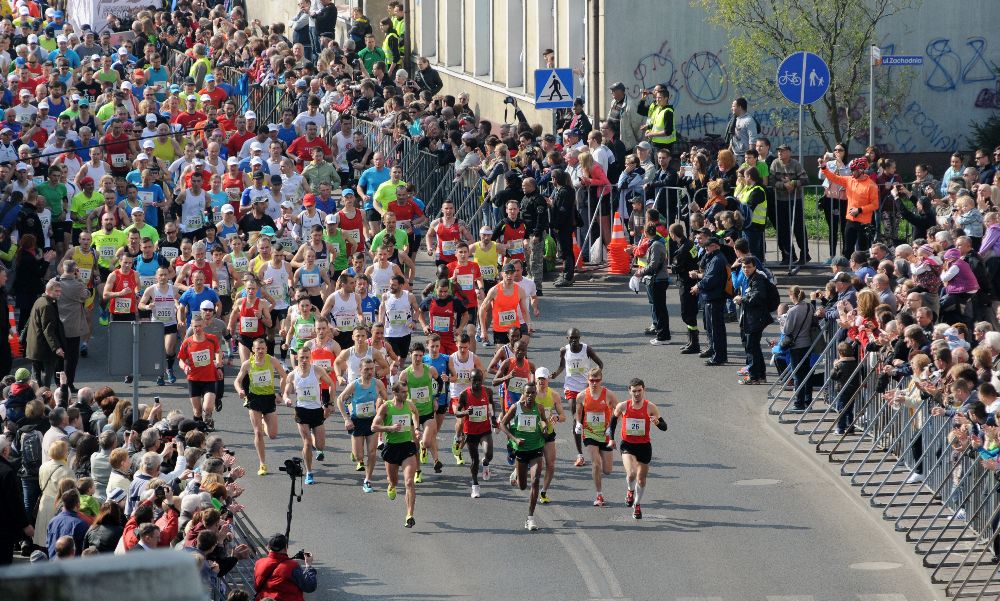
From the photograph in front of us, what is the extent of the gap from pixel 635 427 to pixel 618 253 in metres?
8.55

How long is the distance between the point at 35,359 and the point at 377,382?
5195 millimetres

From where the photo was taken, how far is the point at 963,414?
39.9 ft

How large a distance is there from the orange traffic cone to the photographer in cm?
1234

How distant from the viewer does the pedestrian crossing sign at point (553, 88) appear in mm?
22656

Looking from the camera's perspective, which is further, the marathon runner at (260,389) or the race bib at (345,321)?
the race bib at (345,321)

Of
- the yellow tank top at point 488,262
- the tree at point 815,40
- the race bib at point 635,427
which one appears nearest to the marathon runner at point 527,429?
the race bib at point 635,427

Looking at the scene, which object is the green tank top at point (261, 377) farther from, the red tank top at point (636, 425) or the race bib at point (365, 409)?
the red tank top at point (636, 425)

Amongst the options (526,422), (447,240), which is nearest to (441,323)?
(447,240)

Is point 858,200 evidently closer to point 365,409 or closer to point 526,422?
point 526,422

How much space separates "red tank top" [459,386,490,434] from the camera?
14.8 meters

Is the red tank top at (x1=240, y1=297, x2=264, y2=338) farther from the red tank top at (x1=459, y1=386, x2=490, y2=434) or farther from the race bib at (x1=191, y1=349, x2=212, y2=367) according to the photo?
the red tank top at (x1=459, y1=386, x2=490, y2=434)

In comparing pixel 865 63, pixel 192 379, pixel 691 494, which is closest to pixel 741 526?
pixel 691 494

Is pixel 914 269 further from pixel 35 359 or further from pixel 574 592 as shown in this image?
pixel 35 359

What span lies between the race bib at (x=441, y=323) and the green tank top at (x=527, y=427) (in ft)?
10.9
